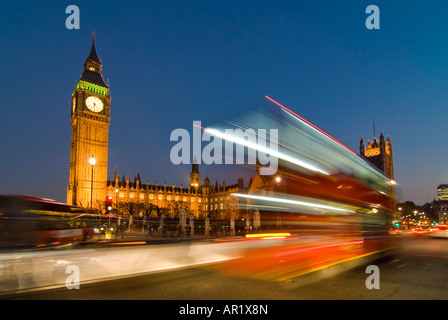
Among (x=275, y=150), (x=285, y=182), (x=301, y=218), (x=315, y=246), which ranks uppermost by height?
(x=275, y=150)

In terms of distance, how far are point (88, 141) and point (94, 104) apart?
12744 mm

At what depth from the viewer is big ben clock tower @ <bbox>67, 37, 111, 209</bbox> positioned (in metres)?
103

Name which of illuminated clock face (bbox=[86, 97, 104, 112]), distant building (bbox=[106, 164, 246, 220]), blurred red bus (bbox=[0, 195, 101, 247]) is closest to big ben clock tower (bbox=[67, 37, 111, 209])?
illuminated clock face (bbox=[86, 97, 104, 112])

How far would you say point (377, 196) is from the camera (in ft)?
67.9

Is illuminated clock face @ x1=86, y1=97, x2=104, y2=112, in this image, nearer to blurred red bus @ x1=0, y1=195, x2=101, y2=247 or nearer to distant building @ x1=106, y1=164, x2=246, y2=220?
distant building @ x1=106, y1=164, x2=246, y2=220

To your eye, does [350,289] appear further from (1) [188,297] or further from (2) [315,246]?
(2) [315,246]

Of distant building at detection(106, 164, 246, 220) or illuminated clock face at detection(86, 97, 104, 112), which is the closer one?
illuminated clock face at detection(86, 97, 104, 112)

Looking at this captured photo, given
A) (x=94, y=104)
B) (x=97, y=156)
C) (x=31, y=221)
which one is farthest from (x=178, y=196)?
(x=31, y=221)

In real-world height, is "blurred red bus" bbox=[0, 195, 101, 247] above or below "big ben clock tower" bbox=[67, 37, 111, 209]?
below

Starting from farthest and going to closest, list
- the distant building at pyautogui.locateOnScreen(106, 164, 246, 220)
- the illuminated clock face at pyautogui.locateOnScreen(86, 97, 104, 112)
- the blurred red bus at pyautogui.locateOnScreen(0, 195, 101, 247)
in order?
the distant building at pyautogui.locateOnScreen(106, 164, 246, 220)
the illuminated clock face at pyautogui.locateOnScreen(86, 97, 104, 112)
the blurred red bus at pyautogui.locateOnScreen(0, 195, 101, 247)

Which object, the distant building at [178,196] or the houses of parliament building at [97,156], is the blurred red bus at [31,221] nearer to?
the houses of parliament building at [97,156]

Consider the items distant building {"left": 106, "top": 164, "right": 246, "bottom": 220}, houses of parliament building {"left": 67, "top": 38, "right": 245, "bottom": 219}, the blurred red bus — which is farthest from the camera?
distant building {"left": 106, "top": 164, "right": 246, "bottom": 220}
